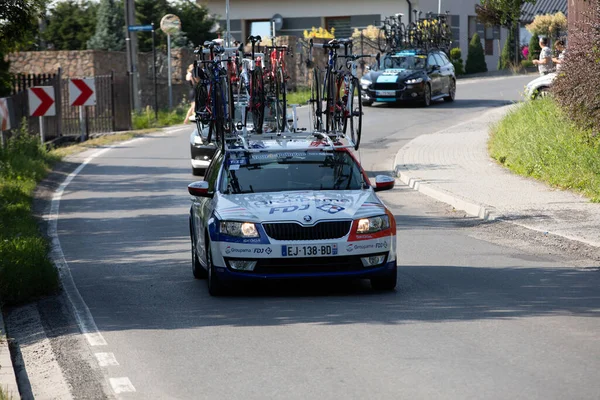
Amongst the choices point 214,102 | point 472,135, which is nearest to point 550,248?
point 214,102

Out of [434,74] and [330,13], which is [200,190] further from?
[330,13]

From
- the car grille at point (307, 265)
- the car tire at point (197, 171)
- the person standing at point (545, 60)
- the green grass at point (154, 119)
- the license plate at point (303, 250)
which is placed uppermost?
the person standing at point (545, 60)

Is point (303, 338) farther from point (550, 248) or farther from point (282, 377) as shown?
point (550, 248)

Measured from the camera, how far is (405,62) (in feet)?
128

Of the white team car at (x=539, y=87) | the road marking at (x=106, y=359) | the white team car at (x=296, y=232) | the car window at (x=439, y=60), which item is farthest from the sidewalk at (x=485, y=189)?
the car window at (x=439, y=60)

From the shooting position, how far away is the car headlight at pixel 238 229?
10695 mm

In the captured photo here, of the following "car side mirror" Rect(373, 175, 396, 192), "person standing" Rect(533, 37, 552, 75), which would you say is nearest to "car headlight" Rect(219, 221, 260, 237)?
"car side mirror" Rect(373, 175, 396, 192)

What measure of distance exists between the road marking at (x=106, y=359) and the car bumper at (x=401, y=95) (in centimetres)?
2951

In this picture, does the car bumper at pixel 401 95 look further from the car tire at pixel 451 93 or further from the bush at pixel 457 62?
the bush at pixel 457 62

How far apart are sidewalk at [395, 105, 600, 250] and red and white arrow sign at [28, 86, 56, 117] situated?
867 cm

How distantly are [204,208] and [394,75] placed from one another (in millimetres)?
26630

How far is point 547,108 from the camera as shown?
23766 mm

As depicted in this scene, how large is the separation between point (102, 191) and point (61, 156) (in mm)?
6582

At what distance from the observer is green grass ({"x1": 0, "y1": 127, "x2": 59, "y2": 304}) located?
11.6 m
